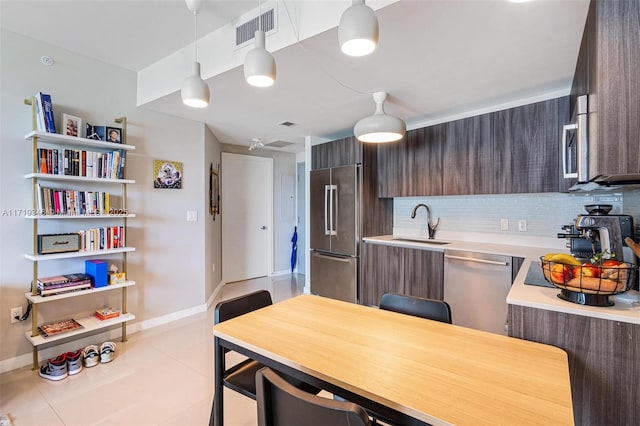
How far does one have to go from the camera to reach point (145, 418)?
183 centimetres

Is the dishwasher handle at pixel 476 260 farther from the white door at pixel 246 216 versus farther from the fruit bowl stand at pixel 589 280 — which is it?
the white door at pixel 246 216

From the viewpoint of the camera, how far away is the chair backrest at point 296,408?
72cm

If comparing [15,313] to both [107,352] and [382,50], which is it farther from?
[382,50]

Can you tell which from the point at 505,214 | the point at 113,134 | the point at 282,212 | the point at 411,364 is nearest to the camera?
the point at 411,364

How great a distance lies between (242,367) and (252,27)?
2096 millimetres

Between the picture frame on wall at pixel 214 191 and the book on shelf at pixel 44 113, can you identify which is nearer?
the book on shelf at pixel 44 113

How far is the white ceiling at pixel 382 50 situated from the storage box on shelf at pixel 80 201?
67cm

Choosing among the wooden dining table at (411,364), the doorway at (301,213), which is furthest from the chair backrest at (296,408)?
the doorway at (301,213)

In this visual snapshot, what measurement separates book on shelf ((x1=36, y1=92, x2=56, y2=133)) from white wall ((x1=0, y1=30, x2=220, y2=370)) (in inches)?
6.1

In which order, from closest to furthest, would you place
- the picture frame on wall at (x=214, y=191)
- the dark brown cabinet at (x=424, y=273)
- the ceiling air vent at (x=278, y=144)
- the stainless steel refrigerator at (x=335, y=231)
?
the dark brown cabinet at (x=424, y=273)
the stainless steel refrigerator at (x=335, y=231)
the picture frame on wall at (x=214, y=191)
the ceiling air vent at (x=278, y=144)

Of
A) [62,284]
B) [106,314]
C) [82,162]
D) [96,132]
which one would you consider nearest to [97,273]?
[62,284]

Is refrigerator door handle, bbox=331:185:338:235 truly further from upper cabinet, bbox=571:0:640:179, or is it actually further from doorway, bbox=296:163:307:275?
upper cabinet, bbox=571:0:640:179

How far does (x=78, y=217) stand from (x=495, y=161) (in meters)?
3.64

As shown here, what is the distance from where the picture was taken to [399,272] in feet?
10.6
